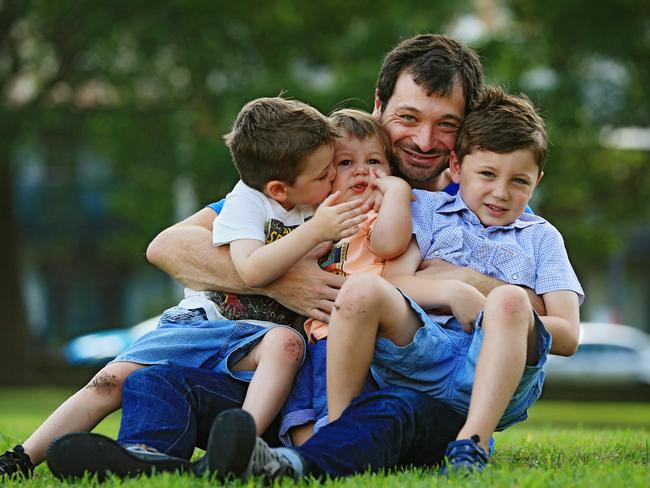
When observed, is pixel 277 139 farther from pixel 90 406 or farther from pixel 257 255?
pixel 90 406

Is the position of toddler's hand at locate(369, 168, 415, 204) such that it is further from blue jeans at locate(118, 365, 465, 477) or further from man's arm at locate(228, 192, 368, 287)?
blue jeans at locate(118, 365, 465, 477)

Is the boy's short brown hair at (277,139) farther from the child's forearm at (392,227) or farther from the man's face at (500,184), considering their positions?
the man's face at (500,184)

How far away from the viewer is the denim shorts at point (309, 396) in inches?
176

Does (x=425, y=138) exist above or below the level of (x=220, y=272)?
above

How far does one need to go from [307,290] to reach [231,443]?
1091mm

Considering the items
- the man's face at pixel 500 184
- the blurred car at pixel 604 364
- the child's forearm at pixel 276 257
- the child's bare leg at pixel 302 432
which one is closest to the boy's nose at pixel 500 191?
the man's face at pixel 500 184

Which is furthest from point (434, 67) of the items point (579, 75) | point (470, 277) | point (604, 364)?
point (604, 364)

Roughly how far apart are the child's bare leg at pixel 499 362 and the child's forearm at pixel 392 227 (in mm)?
588

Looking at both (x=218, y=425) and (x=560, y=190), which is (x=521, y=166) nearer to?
(x=218, y=425)

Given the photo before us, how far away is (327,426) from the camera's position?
4148mm

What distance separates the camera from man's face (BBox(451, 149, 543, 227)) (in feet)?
14.9

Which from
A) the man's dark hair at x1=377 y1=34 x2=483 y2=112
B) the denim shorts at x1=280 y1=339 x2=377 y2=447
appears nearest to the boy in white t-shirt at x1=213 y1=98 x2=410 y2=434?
the denim shorts at x1=280 y1=339 x2=377 y2=447

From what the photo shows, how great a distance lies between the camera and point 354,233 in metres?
4.49

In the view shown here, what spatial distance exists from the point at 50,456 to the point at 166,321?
101 centimetres
